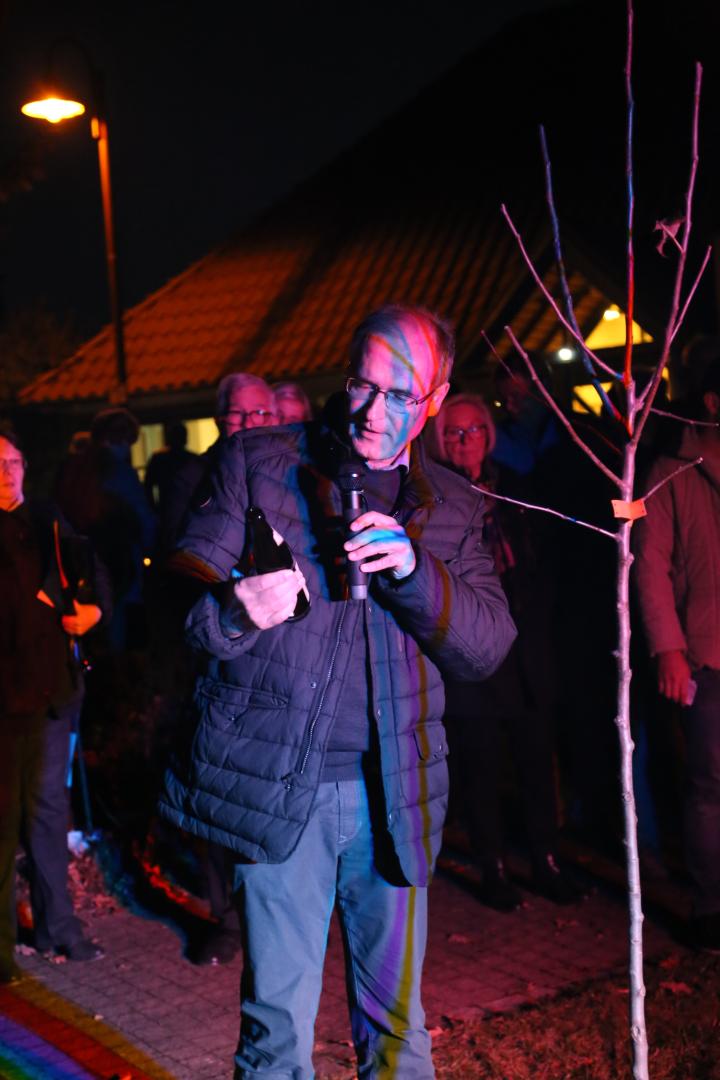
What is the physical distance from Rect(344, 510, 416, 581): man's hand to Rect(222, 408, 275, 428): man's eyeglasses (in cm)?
322

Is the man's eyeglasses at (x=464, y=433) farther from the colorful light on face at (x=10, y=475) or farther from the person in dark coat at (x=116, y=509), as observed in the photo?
the person in dark coat at (x=116, y=509)

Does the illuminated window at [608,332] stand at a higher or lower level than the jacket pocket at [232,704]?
higher

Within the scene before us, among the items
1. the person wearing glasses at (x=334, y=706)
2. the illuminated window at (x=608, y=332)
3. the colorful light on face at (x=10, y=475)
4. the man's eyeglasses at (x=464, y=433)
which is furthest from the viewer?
the illuminated window at (x=608, y=332)

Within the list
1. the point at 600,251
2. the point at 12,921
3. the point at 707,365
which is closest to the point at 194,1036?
the point at 12,921

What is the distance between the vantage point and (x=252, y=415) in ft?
21.1

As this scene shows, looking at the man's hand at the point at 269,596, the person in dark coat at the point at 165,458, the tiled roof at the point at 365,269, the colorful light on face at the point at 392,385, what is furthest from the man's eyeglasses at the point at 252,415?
the tiled roof at the point at 365,269

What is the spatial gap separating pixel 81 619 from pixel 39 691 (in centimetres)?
39

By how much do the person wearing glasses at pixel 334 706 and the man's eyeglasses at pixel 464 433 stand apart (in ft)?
9.87

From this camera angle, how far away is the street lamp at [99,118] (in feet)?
48.8

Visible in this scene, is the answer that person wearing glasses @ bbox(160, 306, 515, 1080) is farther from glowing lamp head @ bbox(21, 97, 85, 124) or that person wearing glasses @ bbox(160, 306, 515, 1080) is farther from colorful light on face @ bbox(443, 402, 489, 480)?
glowing lamp head @ bbox(21, 97, 85, 124)

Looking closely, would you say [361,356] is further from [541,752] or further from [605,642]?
[605,642]

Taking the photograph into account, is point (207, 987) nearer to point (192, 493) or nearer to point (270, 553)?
point (192, 493)

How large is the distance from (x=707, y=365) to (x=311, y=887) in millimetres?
3974

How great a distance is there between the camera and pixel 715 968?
5711 mm
